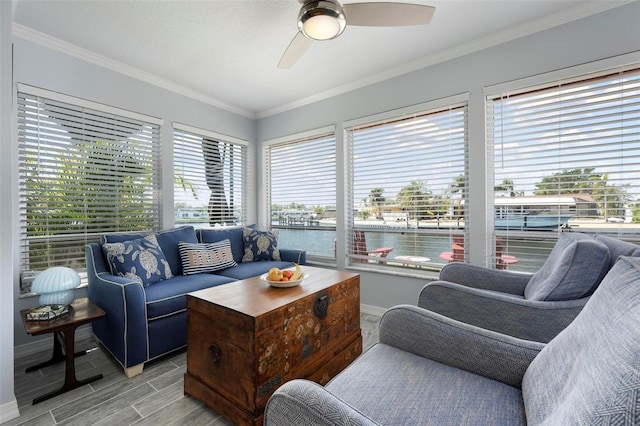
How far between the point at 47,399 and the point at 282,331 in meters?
1.59

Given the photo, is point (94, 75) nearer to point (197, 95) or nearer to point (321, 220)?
point (197, 95)

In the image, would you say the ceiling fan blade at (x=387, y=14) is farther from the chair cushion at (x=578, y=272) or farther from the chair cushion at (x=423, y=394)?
the chair cushion at (x=423, y=394)

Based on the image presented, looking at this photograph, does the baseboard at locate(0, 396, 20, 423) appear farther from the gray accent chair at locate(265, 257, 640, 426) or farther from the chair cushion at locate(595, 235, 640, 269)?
the chair cushion at locate(595, 235, 640, 269)

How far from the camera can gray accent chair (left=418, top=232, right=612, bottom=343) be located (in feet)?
4.48

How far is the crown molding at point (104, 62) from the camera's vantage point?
2.41m

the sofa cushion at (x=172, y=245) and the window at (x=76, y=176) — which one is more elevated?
the window at (x=76, y=176)

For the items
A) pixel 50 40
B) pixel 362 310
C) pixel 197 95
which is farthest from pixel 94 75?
pixel 362 310

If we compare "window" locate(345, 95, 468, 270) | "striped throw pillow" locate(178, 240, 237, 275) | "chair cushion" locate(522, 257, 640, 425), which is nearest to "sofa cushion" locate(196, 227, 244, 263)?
"striped throw pillow" locate(178, 240, 237, 275)

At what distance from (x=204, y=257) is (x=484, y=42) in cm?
338

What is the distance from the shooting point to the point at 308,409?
0.71 meters

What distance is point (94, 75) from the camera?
2.81 m

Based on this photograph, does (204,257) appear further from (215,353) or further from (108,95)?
(108,95)

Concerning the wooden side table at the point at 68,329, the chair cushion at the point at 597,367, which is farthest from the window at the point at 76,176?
the chair cushion at the point at 597,367

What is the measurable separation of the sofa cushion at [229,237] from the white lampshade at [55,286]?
1380 millimetres
